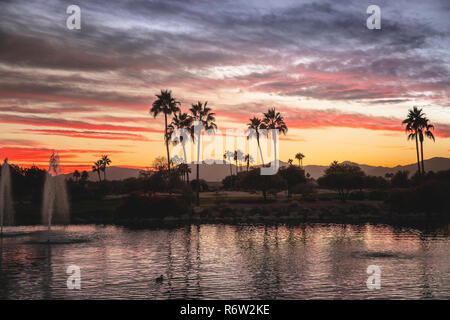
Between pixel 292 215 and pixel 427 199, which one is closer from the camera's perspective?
pixel 292 215

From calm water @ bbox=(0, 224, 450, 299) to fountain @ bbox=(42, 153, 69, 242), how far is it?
5813 mm

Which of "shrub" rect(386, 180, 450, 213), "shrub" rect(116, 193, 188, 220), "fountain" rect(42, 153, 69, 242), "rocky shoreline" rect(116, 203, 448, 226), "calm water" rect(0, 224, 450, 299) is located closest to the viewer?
"calm water" rect(0, 224, 450, 299)

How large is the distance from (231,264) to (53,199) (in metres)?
55.0

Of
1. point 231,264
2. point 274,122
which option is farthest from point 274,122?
point 231,264

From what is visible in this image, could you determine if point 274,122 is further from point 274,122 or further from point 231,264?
point 231,264

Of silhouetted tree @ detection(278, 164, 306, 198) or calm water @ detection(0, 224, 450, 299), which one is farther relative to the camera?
silhouetted tree @ detection(278, 164, 306, 198)

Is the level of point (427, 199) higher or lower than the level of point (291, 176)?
lower

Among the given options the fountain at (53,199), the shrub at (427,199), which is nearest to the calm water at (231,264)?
the fountain at (53,199)

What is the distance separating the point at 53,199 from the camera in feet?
247

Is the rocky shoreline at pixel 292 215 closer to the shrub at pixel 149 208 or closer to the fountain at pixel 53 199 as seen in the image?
the shrub at pixel 149 208

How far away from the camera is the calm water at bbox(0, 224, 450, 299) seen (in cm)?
2228

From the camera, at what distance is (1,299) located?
69.3 ft

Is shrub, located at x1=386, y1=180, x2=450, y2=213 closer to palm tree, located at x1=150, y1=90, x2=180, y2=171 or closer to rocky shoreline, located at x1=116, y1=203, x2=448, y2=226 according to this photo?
rocky shoreline, located at x1=116, y1=203, x2=448, y2=226

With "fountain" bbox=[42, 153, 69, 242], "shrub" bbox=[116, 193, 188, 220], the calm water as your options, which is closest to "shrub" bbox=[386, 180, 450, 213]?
the calm water
